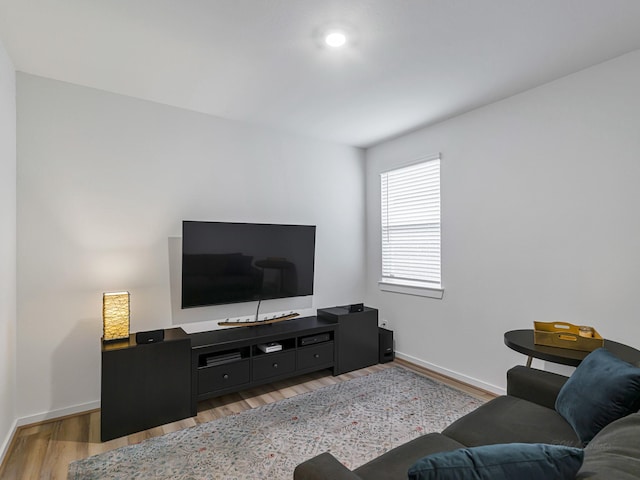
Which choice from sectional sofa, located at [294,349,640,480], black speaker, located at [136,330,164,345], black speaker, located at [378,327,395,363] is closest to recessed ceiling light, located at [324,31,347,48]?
sectional sofa, located at [294,349,640,480]

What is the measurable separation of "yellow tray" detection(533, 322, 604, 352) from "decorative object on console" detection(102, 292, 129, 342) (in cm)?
299

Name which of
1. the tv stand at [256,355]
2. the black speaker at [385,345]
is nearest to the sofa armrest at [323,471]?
the tv stand at [256,355]

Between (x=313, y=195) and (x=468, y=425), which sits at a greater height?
(x=313, y=195)

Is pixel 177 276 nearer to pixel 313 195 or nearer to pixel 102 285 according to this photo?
pixel 102 285

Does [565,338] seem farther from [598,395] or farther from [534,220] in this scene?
[534,220]

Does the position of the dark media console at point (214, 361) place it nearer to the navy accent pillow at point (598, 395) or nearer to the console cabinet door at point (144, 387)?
the console cabinet door at point (144, 387)

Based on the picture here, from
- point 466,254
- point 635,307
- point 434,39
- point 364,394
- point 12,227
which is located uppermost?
point 434,39

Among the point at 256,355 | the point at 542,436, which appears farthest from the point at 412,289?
the point at 542,436

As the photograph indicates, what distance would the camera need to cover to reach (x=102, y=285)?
2924mm

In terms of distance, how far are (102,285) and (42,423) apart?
1.09 metres

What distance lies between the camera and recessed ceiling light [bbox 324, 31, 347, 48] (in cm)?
215

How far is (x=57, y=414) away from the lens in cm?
273

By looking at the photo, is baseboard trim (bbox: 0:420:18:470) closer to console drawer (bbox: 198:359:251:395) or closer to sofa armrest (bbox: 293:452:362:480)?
console drawer (bbox: 198:359:251:395)

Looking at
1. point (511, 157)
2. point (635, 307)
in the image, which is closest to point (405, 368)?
point (635, 307)
